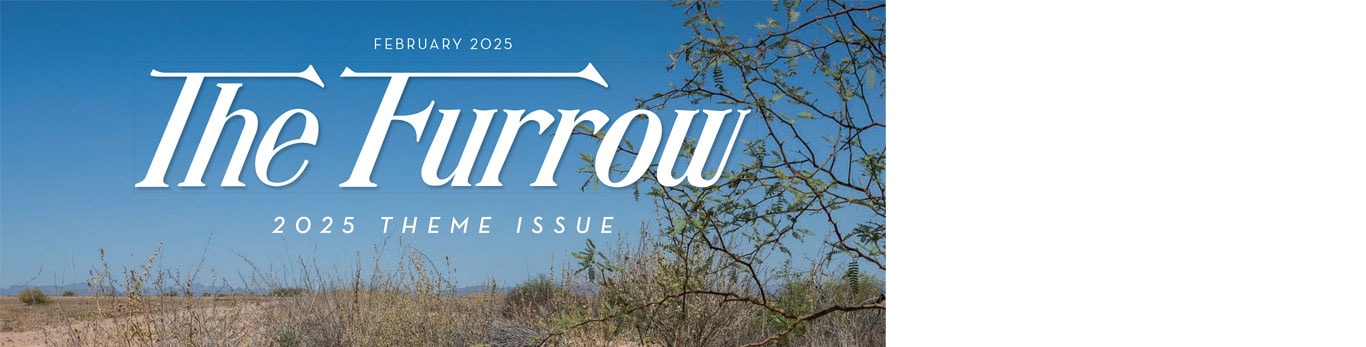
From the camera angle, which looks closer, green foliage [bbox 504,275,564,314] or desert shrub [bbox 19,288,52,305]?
desert shrub [bbox 19,288,52,305]

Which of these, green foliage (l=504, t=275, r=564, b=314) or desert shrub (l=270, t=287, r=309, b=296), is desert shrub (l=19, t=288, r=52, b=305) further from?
green foliage (l=504, t=275, r=564, b=314)

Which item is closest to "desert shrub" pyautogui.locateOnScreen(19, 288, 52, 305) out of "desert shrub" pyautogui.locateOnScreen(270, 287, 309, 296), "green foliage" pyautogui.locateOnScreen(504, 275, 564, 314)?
"desert shrub" pyautogui.locateOnScreen(270, 287, 309, 296)

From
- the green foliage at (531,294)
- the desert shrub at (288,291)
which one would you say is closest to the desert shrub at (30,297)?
the desert shrub at (288,291)

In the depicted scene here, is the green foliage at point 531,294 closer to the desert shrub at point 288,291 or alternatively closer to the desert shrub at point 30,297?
the desert shrub at point 288,291

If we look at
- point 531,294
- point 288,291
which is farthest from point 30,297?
point 531,294

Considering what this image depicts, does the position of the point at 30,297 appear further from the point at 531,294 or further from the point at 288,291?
the point at 531,294

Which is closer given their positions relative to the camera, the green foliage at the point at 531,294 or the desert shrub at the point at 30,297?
the desert shrub at the point at 30,297

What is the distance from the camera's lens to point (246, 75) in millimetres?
3234
